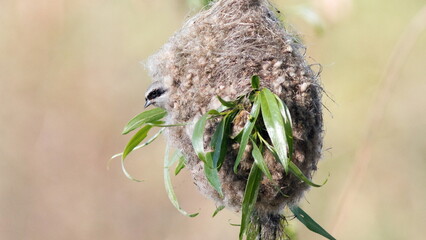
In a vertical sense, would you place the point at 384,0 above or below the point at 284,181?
above

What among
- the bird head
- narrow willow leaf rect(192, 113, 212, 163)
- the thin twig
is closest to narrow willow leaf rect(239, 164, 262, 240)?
narrow willow leaf rect(192, 113, 212, 163)

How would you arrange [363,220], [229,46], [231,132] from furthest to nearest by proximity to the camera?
[363,220] → [229,46] → [231,132]

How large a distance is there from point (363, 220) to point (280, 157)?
4.35 meters

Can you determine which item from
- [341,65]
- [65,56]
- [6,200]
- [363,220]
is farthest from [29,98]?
[363,220]

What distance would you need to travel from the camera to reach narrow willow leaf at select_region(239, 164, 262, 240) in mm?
2141

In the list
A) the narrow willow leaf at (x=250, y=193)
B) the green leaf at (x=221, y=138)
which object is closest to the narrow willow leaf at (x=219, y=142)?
the green leaf at (x=221, y=138)

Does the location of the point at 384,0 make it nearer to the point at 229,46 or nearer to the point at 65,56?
the point at 65,56

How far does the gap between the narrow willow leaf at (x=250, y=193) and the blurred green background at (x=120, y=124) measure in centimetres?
384

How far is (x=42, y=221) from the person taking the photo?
623 centimetres

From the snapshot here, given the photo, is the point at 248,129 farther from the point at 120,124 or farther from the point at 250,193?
the point at 120,124

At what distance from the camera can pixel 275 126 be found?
205 cm

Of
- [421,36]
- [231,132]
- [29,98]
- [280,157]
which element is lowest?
[280,157]

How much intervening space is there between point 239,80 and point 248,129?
8.1 inches

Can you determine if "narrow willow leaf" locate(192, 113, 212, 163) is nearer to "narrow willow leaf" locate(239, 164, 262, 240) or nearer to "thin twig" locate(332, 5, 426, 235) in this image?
"narrow willow leaf" locate(239, 164, 262, 240)
